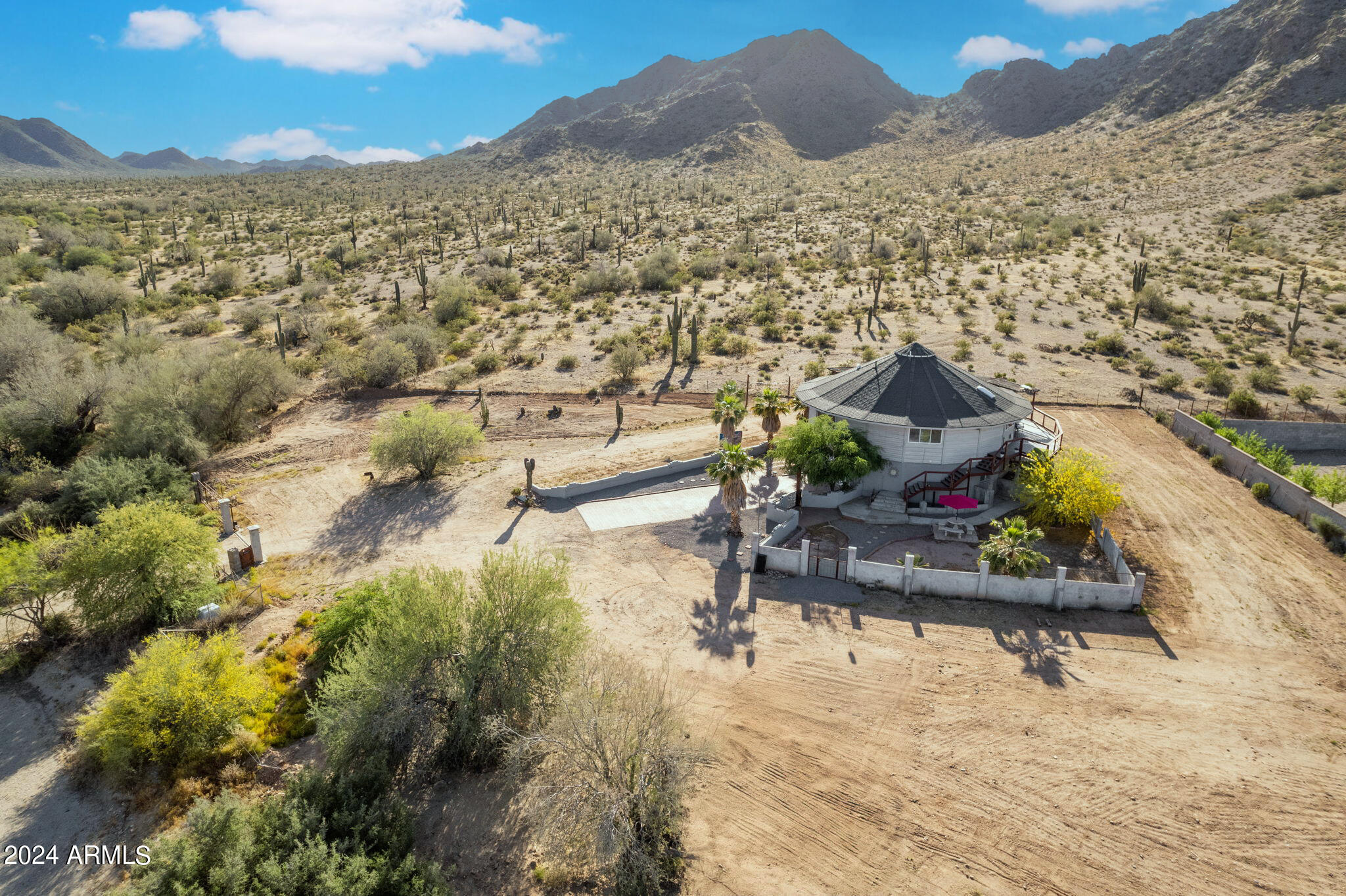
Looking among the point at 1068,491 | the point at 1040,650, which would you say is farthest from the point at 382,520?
the point at 1068,491

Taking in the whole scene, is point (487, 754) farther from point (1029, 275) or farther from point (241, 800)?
point (1029, 275)

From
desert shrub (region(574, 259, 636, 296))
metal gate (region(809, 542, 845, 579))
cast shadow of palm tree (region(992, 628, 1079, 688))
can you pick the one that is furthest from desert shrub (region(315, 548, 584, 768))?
desert shrub (region(574, 259, 636, 296))

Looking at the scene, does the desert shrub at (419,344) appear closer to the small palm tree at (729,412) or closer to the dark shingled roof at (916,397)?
the small palm tree at (729,412)

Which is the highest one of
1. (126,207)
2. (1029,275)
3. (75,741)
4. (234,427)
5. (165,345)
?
(126,207)

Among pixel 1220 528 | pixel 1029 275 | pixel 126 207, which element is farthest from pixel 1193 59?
pixel 126 207

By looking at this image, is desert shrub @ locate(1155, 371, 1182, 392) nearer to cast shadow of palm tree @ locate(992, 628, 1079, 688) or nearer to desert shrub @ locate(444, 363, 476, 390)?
cast shadow of palm tree @ locate(992, 628, 1079, 688)

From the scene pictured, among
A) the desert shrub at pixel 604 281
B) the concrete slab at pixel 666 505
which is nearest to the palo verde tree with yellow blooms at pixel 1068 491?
the concrete slab at pixel 666 505
